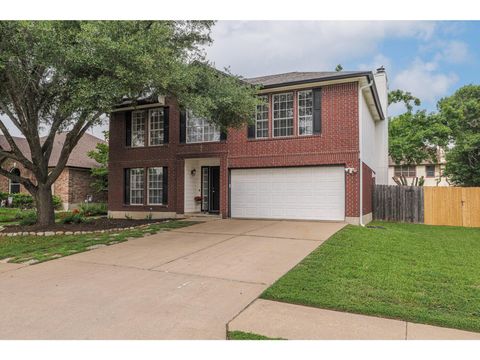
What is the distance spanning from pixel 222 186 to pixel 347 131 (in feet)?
17.5

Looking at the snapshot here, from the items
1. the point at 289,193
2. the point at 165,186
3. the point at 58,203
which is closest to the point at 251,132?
the point at 289,193

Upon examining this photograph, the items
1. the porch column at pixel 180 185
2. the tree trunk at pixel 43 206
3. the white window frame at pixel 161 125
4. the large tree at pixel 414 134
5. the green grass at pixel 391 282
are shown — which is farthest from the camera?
the large tree at pixel 414 134

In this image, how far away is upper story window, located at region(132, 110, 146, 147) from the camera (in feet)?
53.5

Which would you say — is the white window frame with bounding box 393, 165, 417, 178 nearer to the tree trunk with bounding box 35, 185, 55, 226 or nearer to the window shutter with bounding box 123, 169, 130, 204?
the window shutter with bounding box 123, 169, 130, 204

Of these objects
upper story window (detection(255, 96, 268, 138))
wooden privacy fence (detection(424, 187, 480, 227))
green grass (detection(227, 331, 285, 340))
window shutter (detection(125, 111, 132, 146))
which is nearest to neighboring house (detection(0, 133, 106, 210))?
window shutter (detection(125, 111, 132, 146))

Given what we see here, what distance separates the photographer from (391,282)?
17.3 ft

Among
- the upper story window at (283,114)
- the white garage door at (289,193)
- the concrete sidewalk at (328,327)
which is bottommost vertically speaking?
the concrete sidewalk at (328,327)

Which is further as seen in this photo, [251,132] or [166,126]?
→ [166,126]

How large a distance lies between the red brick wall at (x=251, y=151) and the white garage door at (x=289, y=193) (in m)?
0.33

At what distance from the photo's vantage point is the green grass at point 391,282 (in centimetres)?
420

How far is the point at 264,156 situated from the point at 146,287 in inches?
354

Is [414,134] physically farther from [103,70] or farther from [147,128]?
[103,70]

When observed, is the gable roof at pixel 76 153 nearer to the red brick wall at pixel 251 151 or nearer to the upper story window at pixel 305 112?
the red brick wall at pixel 251 151

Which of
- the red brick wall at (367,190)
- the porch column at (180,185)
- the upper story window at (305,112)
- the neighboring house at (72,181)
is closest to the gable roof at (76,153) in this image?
the neighboring house at (72,181)
